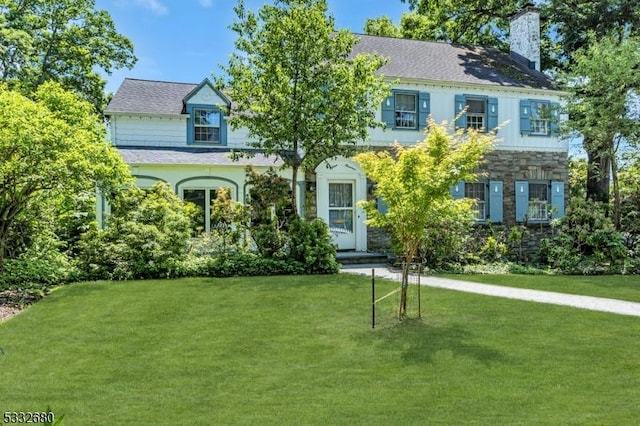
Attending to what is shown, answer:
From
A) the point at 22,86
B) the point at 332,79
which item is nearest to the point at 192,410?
the point at 332,79

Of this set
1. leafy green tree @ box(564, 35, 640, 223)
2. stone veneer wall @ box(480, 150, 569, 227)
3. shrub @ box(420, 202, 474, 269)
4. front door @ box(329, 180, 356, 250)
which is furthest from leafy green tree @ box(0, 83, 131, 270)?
leafy green tree @ box(564, 35, 640, 223)

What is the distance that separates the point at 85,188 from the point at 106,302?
2.72m

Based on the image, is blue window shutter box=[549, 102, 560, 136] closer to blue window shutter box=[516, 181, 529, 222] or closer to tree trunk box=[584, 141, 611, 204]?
tree trunk box=[584, 141, 611, 204]

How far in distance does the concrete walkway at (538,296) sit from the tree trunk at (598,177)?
826cm

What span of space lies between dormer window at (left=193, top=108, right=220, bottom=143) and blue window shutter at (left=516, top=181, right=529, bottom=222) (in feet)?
33.8

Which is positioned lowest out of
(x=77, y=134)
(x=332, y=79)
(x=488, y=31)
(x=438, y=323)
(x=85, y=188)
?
(x=438, y=323)

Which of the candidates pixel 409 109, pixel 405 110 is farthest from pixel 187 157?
pixel 409 109

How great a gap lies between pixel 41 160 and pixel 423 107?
11.3m

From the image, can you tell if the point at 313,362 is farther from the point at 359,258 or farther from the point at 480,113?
the point at 480,113

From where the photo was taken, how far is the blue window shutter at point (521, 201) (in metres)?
16.9

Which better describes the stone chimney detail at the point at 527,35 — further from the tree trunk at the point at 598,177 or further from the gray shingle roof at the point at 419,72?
the tree trunk at the point at 598,177

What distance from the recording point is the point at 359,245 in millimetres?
15516

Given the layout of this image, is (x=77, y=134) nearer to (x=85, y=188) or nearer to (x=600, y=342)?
(x=85, y=188)

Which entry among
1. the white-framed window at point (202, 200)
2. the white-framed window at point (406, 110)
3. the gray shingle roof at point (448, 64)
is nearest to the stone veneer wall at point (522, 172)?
the gray shingle roof at point (448, 64)
